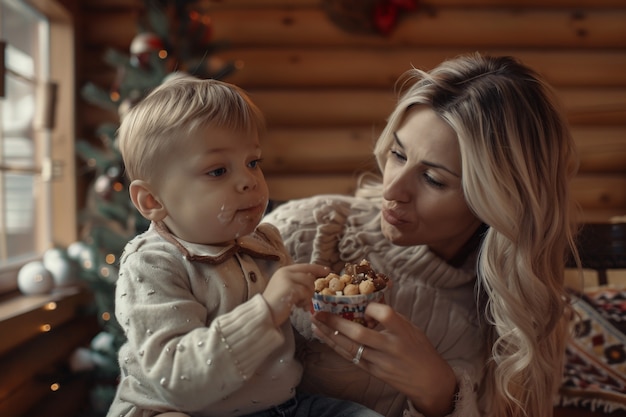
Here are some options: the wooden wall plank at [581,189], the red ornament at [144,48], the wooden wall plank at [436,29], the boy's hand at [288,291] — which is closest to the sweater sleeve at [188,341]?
the boy's hand at [288,291]

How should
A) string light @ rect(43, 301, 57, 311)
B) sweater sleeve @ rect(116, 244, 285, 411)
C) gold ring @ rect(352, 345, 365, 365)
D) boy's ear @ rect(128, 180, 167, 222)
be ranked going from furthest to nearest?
string light @ rect(43, 301, 57, 311) → gold ring @ rect(352, 345, 365, 365) → boy's ear @ rect(128, 180, 167, 222) → sweater sleeve @ rect(116, 244, 285, 411)

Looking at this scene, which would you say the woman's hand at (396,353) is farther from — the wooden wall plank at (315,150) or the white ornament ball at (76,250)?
the wooden wall plank at (315,150)

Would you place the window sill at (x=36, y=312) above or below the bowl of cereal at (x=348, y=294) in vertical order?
below

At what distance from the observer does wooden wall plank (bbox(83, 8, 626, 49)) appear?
11.9 feet

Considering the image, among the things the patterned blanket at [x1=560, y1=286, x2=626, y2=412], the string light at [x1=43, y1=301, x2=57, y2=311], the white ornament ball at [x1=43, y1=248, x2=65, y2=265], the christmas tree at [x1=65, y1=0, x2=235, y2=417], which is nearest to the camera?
the patterned blanket at [x1=560, y1=286, x2=626, y2=412]

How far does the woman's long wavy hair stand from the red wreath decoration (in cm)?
220

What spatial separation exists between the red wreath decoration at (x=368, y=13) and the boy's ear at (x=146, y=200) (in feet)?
9.15

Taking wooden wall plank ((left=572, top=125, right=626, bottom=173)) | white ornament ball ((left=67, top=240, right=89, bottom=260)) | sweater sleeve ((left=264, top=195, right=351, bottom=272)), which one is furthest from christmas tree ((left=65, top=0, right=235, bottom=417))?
wooden wall plank ((left=572, top=125, right=626, bottom=173))

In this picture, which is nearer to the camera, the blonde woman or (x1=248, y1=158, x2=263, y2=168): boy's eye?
(x1=248, y1=158, x2=263, y2=168): boy's eye

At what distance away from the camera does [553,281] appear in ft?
4.64

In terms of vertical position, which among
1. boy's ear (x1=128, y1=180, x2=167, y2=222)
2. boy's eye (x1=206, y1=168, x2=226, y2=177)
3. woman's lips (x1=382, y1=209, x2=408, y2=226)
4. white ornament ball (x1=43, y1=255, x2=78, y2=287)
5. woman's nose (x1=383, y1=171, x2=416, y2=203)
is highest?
boy's eye (x1=206, y1=168, x2=226, y2=177)

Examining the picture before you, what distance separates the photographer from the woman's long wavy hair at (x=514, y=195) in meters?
1.28

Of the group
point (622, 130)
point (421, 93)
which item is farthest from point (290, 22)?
point (421, 93)

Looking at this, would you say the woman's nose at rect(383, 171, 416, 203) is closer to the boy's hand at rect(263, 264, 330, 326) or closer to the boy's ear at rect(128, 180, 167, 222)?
the boy's hand at rect(263, 264, 330, 326)
